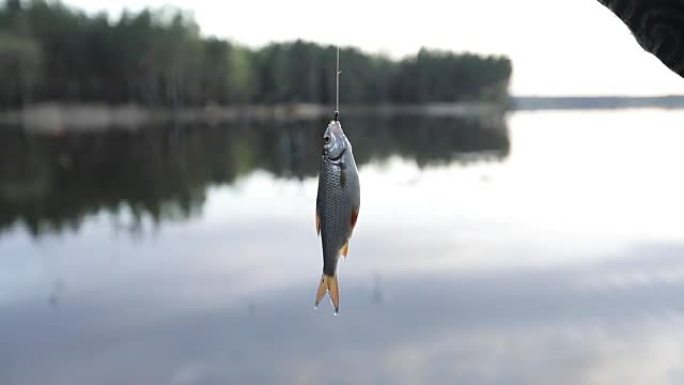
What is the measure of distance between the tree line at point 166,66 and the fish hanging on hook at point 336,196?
46384 millimetres

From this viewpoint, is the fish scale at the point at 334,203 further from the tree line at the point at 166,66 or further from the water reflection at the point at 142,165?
the tree line at the point at 166,66

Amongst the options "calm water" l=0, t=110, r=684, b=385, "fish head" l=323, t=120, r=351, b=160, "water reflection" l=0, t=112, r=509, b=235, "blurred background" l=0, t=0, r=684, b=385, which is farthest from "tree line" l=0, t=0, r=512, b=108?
"fish head" l=323, t=120, r=351, b=160

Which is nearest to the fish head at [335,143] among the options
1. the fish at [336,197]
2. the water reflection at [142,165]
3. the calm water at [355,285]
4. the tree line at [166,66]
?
the fish at [336,197]

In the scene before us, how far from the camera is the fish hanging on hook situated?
7.57 ft

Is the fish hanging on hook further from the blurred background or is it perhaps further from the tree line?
the tree line

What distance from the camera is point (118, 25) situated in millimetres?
65500

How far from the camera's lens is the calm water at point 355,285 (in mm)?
8109

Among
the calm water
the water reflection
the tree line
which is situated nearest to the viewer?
the calm water

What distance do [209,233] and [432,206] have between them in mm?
6123

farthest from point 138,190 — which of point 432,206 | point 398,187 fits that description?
point 432,206

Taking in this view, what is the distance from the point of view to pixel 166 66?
217 feet

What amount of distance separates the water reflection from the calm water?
209 mm

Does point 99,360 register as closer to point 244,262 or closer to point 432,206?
point 244,262

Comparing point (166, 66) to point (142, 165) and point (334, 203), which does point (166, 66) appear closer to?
point (142, 165)
